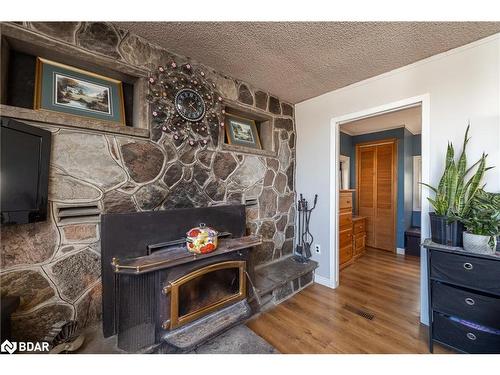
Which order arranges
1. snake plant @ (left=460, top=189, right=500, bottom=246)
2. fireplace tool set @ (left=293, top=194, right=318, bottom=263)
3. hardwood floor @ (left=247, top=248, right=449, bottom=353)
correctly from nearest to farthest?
1. snake plant @ (left=460, top=189, right=500, bottom=246)
2. hardwood floor @ (left=247, top=248, right=449, bottom=353)
3. fireplace tool set @ (left=293, top=194, right=318, bottom=263)

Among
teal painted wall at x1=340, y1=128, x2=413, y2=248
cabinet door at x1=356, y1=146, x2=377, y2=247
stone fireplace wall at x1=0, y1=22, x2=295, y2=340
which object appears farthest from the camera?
cabinet door at x1=356, y1=146, x2=377, y2=247

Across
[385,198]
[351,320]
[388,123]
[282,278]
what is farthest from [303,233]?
[388,123]

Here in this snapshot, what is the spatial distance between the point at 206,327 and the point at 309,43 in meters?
2.31

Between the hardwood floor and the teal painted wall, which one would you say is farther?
the teal painted wall

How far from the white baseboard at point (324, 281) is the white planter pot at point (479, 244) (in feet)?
4.68

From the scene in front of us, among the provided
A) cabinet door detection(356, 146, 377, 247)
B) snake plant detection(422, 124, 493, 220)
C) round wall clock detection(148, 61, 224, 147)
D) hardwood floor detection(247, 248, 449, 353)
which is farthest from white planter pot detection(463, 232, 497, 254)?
cabinet door detection(356, 146, 377, 247)

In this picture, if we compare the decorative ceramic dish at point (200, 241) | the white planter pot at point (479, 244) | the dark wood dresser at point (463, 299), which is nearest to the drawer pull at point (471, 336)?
the dark wood dresser at point (463, 299)

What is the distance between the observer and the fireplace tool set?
2607 mm

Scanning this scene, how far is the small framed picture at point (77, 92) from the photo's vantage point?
1296 mm

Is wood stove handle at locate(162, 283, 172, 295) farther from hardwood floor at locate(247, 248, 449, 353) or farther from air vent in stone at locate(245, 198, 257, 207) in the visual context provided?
air vent in stone at locate(245, 198, 257, 207)

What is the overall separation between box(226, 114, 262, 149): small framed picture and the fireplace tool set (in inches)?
38.3

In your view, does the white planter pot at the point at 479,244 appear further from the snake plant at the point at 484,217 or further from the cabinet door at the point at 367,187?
the cabinet door at the point at 367,187
